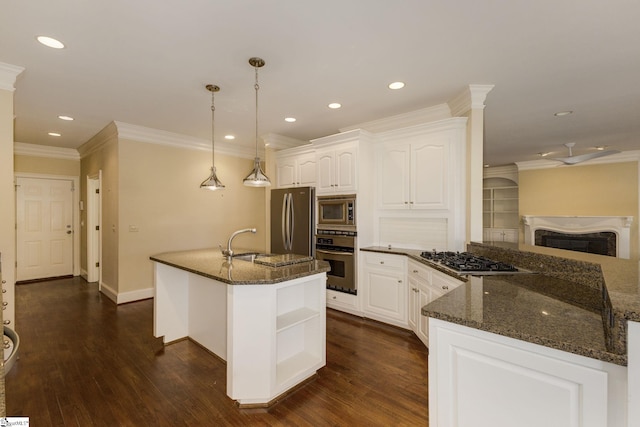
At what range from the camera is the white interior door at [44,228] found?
5297mm

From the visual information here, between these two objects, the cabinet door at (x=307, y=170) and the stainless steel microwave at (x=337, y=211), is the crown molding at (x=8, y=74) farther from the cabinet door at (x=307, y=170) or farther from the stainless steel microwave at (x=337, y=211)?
the stainless steel microwave at (x=337, y=211)

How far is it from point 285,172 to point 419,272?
2.61 m

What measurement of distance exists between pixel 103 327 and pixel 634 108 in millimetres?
6687

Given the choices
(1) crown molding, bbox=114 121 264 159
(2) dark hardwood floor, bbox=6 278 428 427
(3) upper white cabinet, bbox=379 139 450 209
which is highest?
(1) crown molding, bbox=114 121 264 159

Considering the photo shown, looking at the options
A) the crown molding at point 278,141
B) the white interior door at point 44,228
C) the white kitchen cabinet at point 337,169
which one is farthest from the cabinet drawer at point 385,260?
the white interior door at point 44,228

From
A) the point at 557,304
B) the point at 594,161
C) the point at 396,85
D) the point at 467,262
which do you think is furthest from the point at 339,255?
the point at 594,161

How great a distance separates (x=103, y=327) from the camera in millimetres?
3352

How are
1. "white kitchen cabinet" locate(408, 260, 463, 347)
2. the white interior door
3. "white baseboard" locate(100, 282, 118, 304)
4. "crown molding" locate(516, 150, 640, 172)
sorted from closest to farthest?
"white kitchen cabinet" locate(408, 260, 463, 347) → "white baseboard" locate(100, 282, 118, 304) → the white interior door → "crown molding" locate(516, 150, 640, 172)

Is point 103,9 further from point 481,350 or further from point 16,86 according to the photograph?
point 481,350

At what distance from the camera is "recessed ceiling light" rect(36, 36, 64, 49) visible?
207cm

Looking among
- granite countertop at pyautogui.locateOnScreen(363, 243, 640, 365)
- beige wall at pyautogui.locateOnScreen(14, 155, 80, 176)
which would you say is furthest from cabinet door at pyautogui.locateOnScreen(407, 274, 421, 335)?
beige wall at pyautogui.locateOnScreen(14, 155, 80, 176)

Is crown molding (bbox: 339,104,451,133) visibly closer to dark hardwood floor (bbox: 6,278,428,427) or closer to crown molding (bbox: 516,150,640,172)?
dark hardwood floor (bbox: 6,278,428,427)

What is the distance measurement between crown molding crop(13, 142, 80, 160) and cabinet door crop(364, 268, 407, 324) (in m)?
6.15

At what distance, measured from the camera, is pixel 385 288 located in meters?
3.43
